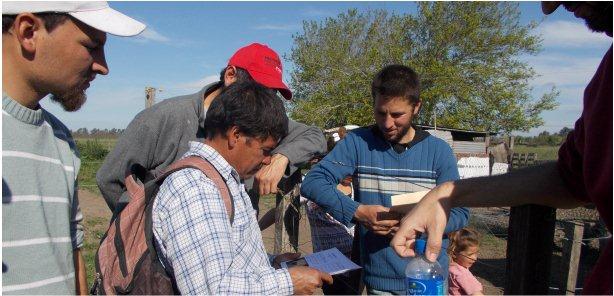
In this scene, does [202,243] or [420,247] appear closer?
[202,243]

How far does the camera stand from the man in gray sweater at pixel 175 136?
253 centimetres

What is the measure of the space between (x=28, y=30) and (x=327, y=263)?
1428mm

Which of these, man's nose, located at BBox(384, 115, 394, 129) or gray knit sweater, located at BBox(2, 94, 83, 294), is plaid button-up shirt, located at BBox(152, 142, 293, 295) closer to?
gray knit sweater, located at BBox(2, 94, 83, 294)

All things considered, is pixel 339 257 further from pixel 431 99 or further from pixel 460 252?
pixel 431 99

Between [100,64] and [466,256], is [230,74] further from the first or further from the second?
[466,256]

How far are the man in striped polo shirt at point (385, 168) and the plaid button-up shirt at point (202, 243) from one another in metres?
1.03

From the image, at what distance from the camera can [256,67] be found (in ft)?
9.46

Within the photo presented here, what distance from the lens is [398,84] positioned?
2904mm

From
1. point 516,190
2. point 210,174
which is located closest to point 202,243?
point 210,174

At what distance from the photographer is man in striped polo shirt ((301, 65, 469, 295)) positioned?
277cm

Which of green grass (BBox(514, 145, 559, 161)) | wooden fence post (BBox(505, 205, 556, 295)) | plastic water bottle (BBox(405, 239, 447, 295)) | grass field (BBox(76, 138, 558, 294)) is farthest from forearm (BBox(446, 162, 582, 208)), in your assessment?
green grass (BBox(514, 145, 559, 161))

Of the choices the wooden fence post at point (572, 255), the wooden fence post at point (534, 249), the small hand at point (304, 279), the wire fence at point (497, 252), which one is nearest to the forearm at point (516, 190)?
the wooden fence post at point (534, 249)

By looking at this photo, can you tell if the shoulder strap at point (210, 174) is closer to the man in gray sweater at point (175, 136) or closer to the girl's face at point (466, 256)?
the man in gray sweater at point (175, 136)

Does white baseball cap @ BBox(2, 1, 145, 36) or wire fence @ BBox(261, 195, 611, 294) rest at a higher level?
white baseball cap @ BBox(2, 1, 145, 36)
